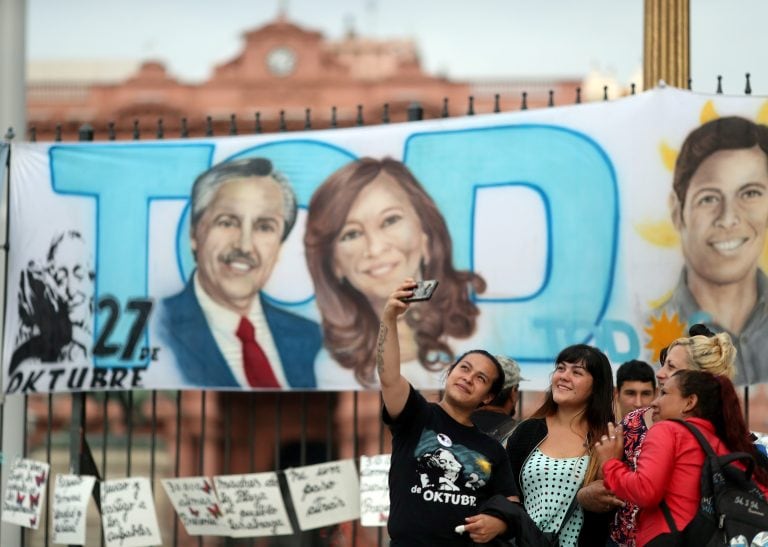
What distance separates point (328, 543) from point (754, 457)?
4.23 metres

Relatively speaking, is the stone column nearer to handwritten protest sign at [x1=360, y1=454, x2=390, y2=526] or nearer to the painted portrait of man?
the painted portrait of man

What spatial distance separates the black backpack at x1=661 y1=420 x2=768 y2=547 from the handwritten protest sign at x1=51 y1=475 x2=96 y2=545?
4094mm

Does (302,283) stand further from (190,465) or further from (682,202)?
(190,465)

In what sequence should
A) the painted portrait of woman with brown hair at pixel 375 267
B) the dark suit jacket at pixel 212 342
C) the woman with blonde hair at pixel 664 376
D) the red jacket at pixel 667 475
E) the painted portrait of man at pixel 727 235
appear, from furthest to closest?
the dark suit jacket at pixel 212 342 → the painted portrait of woman with brown hair at pixel 375 267 → the painted portrait of man at pixel 727 235 → the woman with blonde hair at pixel 664 376 → the red jacket at pixel 667 475

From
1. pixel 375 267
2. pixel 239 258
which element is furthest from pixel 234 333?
pixel 375 267

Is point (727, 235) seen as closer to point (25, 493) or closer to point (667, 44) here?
point (667, 44)

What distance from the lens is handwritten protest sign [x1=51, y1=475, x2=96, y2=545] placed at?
25.0 feet

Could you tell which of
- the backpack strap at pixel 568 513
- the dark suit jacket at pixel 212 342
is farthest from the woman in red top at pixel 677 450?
the dark suit jacket at pixel 212 342

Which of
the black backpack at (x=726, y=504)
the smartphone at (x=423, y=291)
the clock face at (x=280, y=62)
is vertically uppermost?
the clock face at (x=280, y=62)

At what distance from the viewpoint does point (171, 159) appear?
302 inches

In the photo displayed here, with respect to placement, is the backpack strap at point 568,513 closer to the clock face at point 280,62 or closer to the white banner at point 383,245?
the white banner at point 383,245

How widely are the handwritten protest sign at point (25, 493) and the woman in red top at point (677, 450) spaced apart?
4.02m

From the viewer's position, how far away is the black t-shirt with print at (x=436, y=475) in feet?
14.8

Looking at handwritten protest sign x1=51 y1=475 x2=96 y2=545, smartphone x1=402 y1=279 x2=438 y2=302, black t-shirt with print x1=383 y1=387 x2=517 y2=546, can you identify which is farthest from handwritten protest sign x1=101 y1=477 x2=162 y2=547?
smartphone x1=402 y1=279 x2=438 y2=302
